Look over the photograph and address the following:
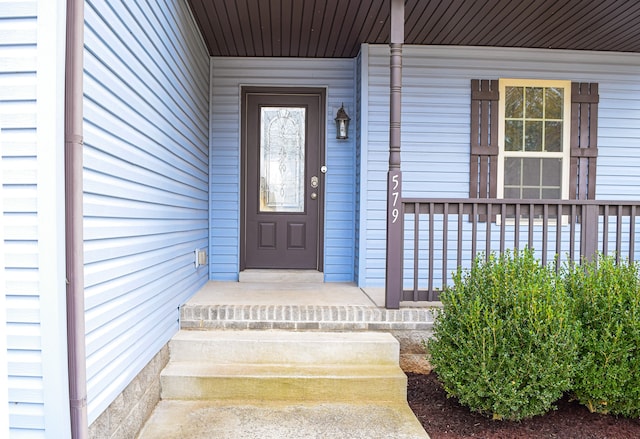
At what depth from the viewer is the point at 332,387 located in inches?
105

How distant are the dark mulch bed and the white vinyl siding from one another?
1.84 meters

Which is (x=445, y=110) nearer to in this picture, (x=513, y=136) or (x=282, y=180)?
(x=513, y=136)

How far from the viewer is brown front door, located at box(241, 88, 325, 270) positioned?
15.4 feet

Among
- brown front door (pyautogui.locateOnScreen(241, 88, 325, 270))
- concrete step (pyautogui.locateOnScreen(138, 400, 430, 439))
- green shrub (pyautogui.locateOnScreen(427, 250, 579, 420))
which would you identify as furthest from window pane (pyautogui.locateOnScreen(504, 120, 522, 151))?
concrete step (pyautogui.locateOnScreen(138, 400, 430, 439))

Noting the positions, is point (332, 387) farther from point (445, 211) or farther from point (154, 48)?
point (154, 48)

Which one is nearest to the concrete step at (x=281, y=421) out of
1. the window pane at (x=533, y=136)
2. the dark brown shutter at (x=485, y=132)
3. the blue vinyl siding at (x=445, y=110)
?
the blue vinyl siding at (x=445, y=110)

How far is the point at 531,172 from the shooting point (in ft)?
14.8

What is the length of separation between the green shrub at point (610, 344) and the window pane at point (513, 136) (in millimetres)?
2226

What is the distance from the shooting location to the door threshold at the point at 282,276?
4.58 m

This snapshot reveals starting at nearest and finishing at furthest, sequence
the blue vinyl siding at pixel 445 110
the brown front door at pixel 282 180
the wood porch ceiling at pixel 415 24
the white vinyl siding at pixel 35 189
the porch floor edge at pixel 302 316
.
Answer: the white vinyl siding at pixel 35 189, the porch floor edge at pixel 302 316, the wood porch ceiling at pixel 415 24, the blue vinyl siding at pixel 445 110, the brown front door at pixel 282 180

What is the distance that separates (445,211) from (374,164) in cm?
127

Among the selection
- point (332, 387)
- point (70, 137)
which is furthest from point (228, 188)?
point (70, 137)

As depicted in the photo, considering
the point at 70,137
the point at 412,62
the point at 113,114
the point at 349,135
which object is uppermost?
the point at 412,62

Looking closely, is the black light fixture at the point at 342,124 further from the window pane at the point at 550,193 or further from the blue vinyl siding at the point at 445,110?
the window pane at the point at 550,193
